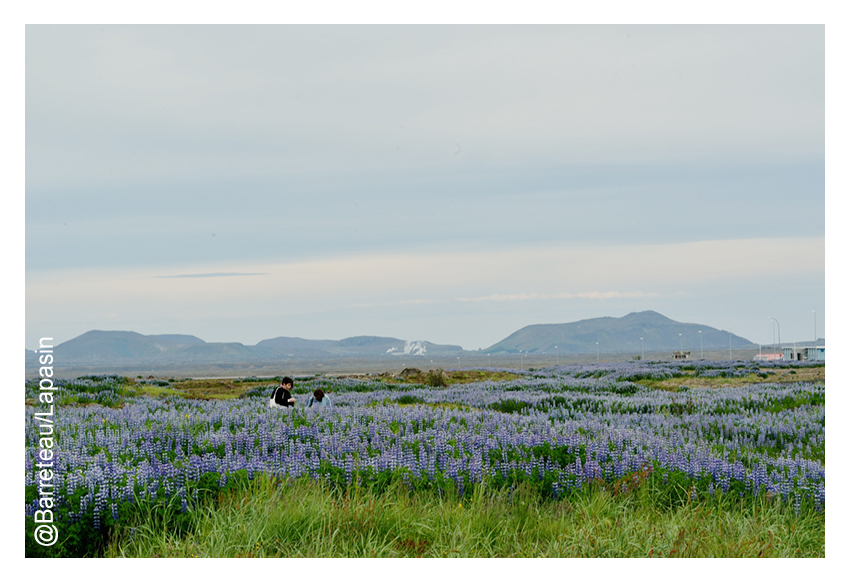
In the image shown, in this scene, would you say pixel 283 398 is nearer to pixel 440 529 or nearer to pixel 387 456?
pixel 387 456

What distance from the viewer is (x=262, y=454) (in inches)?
334

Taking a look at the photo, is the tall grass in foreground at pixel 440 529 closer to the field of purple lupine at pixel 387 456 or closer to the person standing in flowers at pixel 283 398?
the field of purple lupine at pixel 387 456

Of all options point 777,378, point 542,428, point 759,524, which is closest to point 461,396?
point 542,428

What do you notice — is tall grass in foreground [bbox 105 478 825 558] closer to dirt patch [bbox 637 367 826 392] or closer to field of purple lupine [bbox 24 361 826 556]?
field of purple lupine [bbox 24 361 826 556]

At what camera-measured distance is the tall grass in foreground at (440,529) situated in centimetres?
583

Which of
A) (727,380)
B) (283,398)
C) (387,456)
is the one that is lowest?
(727,380)

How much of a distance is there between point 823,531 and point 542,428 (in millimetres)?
4088

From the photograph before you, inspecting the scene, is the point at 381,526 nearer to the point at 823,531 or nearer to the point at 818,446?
the point at 823,531

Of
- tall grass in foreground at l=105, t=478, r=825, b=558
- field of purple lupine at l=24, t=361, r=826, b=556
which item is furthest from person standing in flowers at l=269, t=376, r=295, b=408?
tall grass in foreground at l=105, t=478, r=825, b=558

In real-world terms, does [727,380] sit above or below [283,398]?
below

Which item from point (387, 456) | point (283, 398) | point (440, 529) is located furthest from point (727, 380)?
point (440, 529)

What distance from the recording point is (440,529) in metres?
6.16

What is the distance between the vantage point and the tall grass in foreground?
5832 millimetres

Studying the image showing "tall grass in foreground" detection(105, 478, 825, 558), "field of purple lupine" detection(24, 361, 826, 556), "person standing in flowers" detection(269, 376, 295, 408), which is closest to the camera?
"tall grass in foreground" detection(105, 478, 825, 558)
